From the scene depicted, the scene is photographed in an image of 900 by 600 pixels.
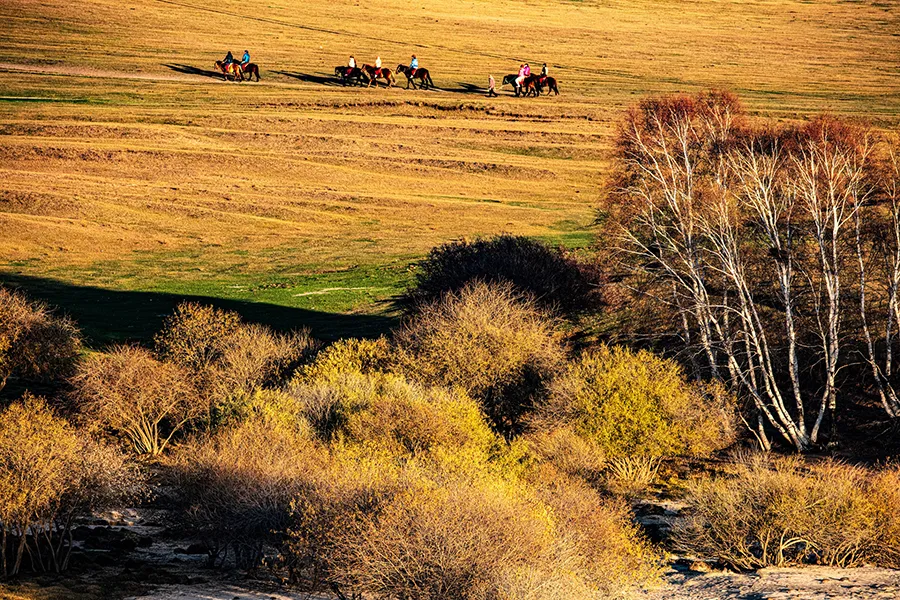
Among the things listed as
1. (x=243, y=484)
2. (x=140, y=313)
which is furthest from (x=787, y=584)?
(x=140, y=313)

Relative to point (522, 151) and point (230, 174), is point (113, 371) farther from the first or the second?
point (522, 151)

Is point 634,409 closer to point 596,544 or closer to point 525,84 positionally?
point 596,544

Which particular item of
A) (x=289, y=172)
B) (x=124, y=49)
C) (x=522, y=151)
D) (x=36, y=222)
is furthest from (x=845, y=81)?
(x=36, y=222)

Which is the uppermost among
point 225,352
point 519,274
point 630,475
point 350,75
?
point 350,75

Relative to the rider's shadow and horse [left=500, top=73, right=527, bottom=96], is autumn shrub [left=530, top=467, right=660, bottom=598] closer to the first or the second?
horse [left=500, top=73, right=527, bottom=96]

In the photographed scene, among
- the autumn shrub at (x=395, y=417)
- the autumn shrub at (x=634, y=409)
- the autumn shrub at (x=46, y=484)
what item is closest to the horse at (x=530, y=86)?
the autumn shrub at (x=634, y=409)

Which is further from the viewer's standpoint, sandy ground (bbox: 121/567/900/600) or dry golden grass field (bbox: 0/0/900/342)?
dry golden grass field (bbox: 0/0/900/342)

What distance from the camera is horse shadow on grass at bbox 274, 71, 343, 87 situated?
120m

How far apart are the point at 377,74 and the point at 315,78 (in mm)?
8427

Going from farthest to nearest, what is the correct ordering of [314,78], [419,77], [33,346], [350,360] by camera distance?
[314,78] → [419,77] → [33,346] → [350,360]

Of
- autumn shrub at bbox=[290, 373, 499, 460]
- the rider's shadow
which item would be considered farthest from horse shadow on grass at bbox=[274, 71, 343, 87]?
autumn shrub at bbox=[290, 373, 499, 460]

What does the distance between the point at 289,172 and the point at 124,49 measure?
51185 millimetres

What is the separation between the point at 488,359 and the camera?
42.3m

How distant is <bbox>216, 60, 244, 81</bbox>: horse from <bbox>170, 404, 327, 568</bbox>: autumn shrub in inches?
3557
